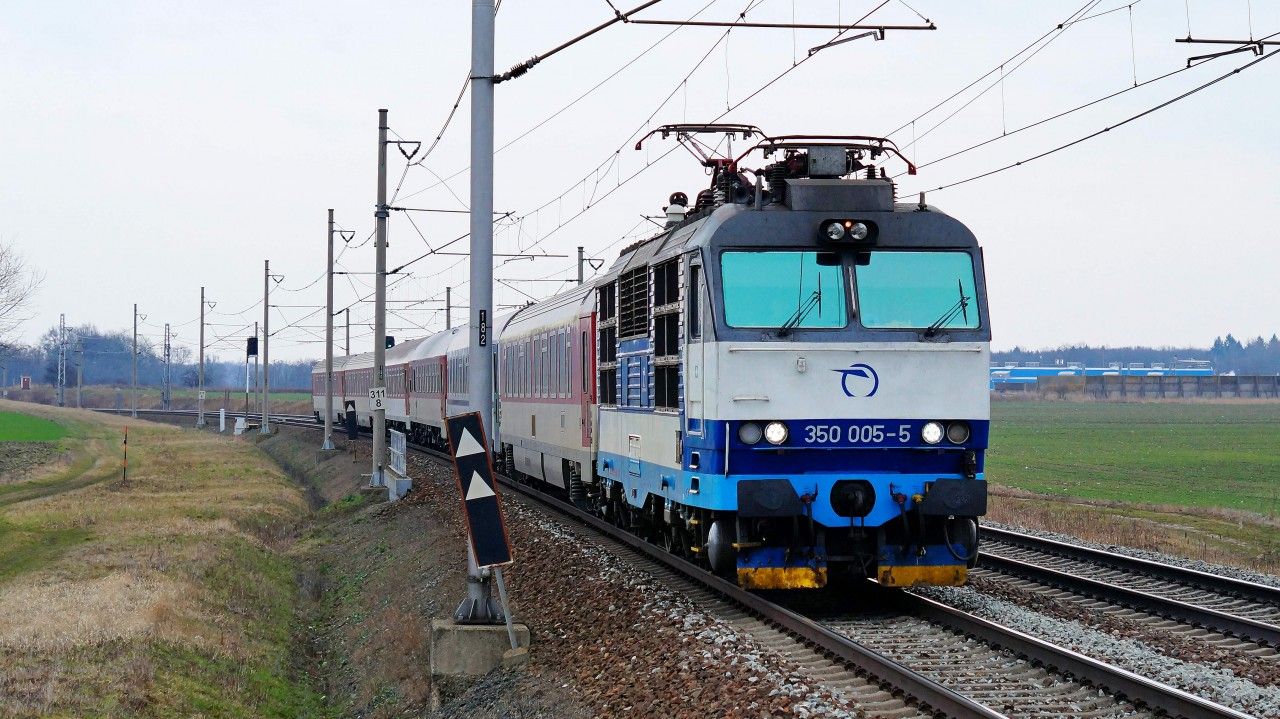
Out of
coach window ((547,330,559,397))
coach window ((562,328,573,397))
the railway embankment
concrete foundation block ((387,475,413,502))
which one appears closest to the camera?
the railway embankment

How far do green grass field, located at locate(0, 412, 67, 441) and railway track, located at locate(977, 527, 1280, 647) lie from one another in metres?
51.7

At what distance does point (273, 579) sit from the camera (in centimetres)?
2222

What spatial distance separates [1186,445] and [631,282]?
50.4 m

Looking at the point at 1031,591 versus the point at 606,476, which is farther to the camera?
the point at 606,476

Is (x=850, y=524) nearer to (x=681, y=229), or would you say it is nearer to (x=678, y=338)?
(x=678, y=338)

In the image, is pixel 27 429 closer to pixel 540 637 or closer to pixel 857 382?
pixel 540 637

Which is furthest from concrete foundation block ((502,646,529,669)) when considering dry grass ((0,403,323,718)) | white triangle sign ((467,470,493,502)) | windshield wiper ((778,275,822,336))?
windshield wiper ((778,275,822,336))

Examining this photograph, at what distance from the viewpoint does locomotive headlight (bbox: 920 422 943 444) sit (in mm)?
11219

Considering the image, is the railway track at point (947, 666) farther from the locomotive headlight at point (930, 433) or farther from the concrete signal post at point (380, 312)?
the concrete signal post at point (380, 312)

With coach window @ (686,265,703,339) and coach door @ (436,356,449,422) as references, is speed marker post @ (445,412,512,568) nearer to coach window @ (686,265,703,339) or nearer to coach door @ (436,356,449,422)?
coach window @ (686,265,703,339)

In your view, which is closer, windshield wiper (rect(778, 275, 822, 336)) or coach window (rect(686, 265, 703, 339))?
windshield wiper (rect(778, 275, 822, 336))

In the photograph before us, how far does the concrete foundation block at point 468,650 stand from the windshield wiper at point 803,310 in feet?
11.8

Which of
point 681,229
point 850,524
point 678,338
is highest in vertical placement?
point 681,229

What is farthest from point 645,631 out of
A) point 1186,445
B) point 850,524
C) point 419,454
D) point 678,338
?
point 1186,445
